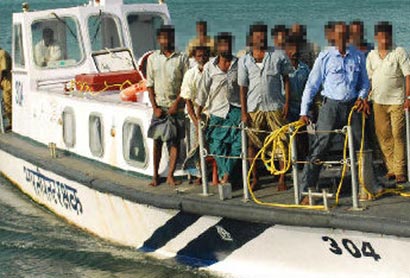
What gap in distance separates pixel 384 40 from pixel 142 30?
4630mm

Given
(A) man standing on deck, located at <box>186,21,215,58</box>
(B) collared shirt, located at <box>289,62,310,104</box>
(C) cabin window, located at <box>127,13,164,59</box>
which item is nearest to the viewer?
(A) man standing on deck, located at <box>186,21,215,58</box>

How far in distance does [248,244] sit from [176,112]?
5.16 ft

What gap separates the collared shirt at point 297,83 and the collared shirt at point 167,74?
1.07 m

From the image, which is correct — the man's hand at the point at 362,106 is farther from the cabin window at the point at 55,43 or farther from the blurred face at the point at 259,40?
the cabin window at the point at 55,43

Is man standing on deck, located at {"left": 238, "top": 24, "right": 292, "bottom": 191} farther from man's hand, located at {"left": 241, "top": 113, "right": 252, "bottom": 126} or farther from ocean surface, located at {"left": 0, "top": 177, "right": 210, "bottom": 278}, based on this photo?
ocean surface, located at {"left": 0, "top": 177, "right": 210, "bottom": 278}

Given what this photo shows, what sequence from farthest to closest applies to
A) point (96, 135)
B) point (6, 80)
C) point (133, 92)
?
point (6, 80) → point (96, 135) → point (133, 92)

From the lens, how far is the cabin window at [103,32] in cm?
1105

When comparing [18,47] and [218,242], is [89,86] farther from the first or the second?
[218,242]

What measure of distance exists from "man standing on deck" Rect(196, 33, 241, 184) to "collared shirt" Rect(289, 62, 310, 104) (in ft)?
1.98

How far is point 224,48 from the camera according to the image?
7.55 m

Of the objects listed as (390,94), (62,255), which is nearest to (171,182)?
(62,255)

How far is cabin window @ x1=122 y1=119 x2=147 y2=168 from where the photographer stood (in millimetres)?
8664

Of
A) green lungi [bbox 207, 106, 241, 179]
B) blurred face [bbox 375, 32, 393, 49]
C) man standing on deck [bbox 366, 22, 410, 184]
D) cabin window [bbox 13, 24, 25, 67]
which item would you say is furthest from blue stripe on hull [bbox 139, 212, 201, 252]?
cabin window [bbox 13, 24, 25, 67]

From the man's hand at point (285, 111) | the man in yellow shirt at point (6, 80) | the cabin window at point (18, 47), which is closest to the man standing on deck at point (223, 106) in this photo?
the man's hand at point (285, 111)
